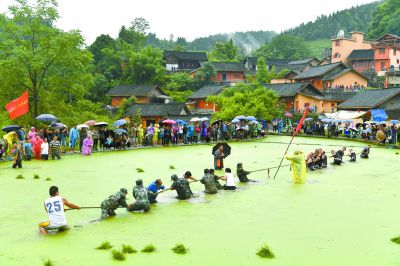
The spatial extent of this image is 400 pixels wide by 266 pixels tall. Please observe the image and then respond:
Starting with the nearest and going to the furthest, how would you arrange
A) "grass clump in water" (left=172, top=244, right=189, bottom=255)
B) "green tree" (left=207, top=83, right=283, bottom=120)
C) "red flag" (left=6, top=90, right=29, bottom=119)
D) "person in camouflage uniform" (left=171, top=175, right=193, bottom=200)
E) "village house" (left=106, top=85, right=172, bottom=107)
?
"grass clump in water" (left=172, top=244, right=189, bottom=255) → "person in camouflage uniform" (left=171, top=175, right=193, bottom=200) → "red flag" (left=6, top=90, right=29, bottom=119) → "green tree" (left=207, top=83, right=283, bottom=120) → "village house" (left=106, top=85, right=172, bottom=107)

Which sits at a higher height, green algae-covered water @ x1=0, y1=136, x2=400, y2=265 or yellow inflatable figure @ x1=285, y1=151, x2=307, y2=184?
yellow inflatable figure @ x1=285, y1=151, x2=307, y2=184

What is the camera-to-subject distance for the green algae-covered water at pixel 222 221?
26.7ft

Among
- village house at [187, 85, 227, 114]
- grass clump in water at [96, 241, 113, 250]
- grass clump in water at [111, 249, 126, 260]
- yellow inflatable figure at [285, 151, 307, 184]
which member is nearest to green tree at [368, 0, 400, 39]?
village house at [187, 85, 227, 114]

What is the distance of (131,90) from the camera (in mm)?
58531

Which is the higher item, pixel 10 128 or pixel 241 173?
pixel 10 128

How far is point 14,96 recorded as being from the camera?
29.0m

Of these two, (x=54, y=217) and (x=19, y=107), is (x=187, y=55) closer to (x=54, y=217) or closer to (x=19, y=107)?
(x=19, y=107)

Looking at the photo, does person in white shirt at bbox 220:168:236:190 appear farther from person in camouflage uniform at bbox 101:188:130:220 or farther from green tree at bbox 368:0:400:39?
green tree at bbox 368:0:400:39

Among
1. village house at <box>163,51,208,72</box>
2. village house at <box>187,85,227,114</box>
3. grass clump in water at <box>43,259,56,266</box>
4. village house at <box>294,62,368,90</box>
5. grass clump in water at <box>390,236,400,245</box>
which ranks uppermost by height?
village house at <box>163,51,208,72</box>

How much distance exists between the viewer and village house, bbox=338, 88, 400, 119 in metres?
39.7

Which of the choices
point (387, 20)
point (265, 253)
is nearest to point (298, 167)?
point (265, 253)

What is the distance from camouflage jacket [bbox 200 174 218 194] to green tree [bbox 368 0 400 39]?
83.7 metres

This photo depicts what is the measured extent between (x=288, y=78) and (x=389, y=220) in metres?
60.5

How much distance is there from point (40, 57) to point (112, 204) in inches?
777
